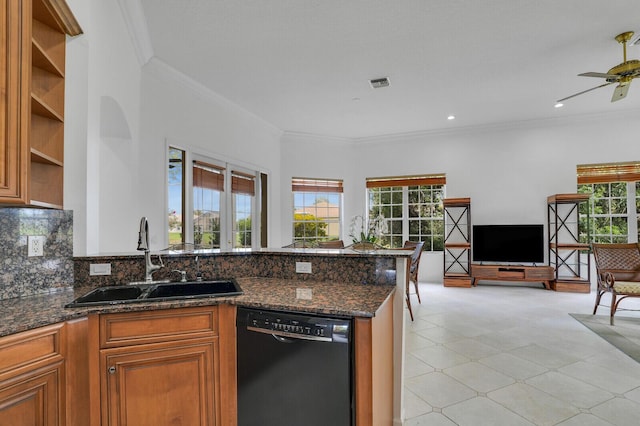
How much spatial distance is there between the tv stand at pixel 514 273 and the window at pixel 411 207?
35.5 inches

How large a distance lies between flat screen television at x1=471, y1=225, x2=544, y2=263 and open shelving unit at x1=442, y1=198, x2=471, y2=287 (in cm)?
19

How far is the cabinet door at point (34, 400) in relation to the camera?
1.20 metres

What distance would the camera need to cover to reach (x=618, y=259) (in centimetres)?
428

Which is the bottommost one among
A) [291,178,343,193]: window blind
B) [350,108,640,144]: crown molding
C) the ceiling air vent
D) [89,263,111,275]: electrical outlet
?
[89,263,111,275]: electrical outlet

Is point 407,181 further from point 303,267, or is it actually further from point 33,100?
point 33,100

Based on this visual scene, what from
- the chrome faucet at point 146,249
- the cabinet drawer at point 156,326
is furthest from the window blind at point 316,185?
the cabinet drawer at point 156,326

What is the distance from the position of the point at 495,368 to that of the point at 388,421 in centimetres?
137

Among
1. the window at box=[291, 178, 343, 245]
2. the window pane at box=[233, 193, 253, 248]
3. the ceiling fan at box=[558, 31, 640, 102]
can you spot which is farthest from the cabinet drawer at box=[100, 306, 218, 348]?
the window at box=[291, 178, 343, 245]

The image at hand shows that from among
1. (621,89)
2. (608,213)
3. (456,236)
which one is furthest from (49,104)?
(608,213)

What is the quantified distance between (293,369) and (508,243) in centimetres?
555

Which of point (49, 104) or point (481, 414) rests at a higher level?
point (49, 104)

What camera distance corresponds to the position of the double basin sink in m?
1.73

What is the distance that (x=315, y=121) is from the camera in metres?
5.88

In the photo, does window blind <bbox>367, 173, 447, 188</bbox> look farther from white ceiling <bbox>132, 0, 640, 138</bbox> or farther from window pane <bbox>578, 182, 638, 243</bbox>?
window pane <bbox>578, 182, 638, 243</bbox>
